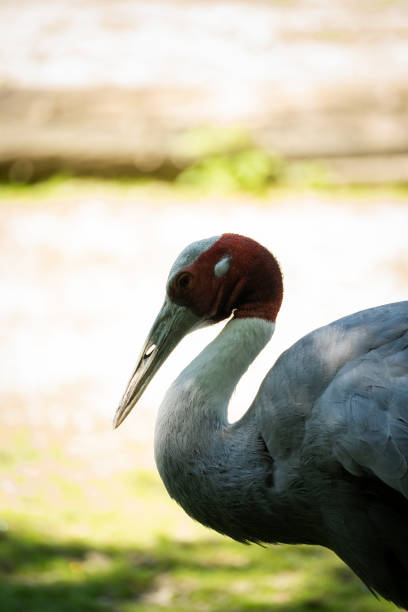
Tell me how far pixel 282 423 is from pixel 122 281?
5.46 meters

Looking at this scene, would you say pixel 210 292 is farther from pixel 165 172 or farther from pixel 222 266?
pixel 165 172

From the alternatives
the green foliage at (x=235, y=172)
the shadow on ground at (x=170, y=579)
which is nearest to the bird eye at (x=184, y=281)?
the shadow on ground at (x=170, y=579)

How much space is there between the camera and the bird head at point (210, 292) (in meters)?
2.86

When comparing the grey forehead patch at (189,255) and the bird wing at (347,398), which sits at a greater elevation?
the grey forehead patch at (189,255)

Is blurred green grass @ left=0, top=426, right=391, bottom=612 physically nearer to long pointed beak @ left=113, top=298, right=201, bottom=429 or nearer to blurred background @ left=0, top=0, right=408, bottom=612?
blurred background @ left=0, top=0, right=408, bottom=612

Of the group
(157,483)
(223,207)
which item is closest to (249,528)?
(157,483)

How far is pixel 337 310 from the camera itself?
7.26 metres

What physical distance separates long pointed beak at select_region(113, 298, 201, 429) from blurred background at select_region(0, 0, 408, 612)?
259 centimetres

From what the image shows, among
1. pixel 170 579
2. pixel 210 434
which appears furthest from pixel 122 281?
pixel 210 434

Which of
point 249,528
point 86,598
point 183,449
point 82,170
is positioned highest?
point 82,170

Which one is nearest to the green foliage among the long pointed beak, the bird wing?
the long pointed beak

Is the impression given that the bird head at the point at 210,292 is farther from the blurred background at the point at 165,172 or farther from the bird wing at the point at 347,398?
the blurred background at the point at 165,172

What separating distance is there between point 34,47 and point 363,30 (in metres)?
3.70

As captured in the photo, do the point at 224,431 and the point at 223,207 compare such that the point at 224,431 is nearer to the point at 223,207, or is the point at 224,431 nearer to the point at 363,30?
the point at 223,207
